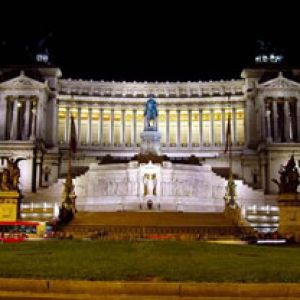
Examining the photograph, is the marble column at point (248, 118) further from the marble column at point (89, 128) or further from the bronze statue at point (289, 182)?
the bronze statue at point (289, 182)

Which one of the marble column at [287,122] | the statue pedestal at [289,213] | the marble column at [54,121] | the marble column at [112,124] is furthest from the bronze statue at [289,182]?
the marble column at [112,124]

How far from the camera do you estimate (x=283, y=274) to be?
58.1 ft

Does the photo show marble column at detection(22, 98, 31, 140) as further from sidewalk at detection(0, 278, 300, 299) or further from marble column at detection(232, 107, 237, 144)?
sidewalk at detection(0, 278, 300, 299)

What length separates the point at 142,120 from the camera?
11481 cm

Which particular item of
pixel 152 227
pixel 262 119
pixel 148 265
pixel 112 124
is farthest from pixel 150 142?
pixel 148 265

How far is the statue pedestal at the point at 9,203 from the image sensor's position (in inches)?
1874

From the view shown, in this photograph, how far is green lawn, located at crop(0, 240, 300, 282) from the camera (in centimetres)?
1714

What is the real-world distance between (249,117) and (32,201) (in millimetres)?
51519

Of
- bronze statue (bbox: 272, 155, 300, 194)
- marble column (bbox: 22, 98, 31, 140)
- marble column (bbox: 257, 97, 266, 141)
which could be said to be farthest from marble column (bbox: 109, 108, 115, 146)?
bronze statue (bbox: 272, 155, 300, 194)

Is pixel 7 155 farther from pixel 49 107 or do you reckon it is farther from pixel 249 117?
pixel 249 117

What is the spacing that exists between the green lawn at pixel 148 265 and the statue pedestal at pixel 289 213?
915 inches

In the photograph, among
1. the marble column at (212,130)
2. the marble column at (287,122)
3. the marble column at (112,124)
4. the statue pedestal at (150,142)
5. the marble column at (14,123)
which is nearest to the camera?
the statue pedestal at (150,142)

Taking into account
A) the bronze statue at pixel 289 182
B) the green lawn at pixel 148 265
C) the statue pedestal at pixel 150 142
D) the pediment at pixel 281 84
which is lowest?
the green lawn at pixel 148 265

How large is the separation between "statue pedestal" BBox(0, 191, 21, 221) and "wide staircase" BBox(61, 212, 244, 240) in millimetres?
4815
